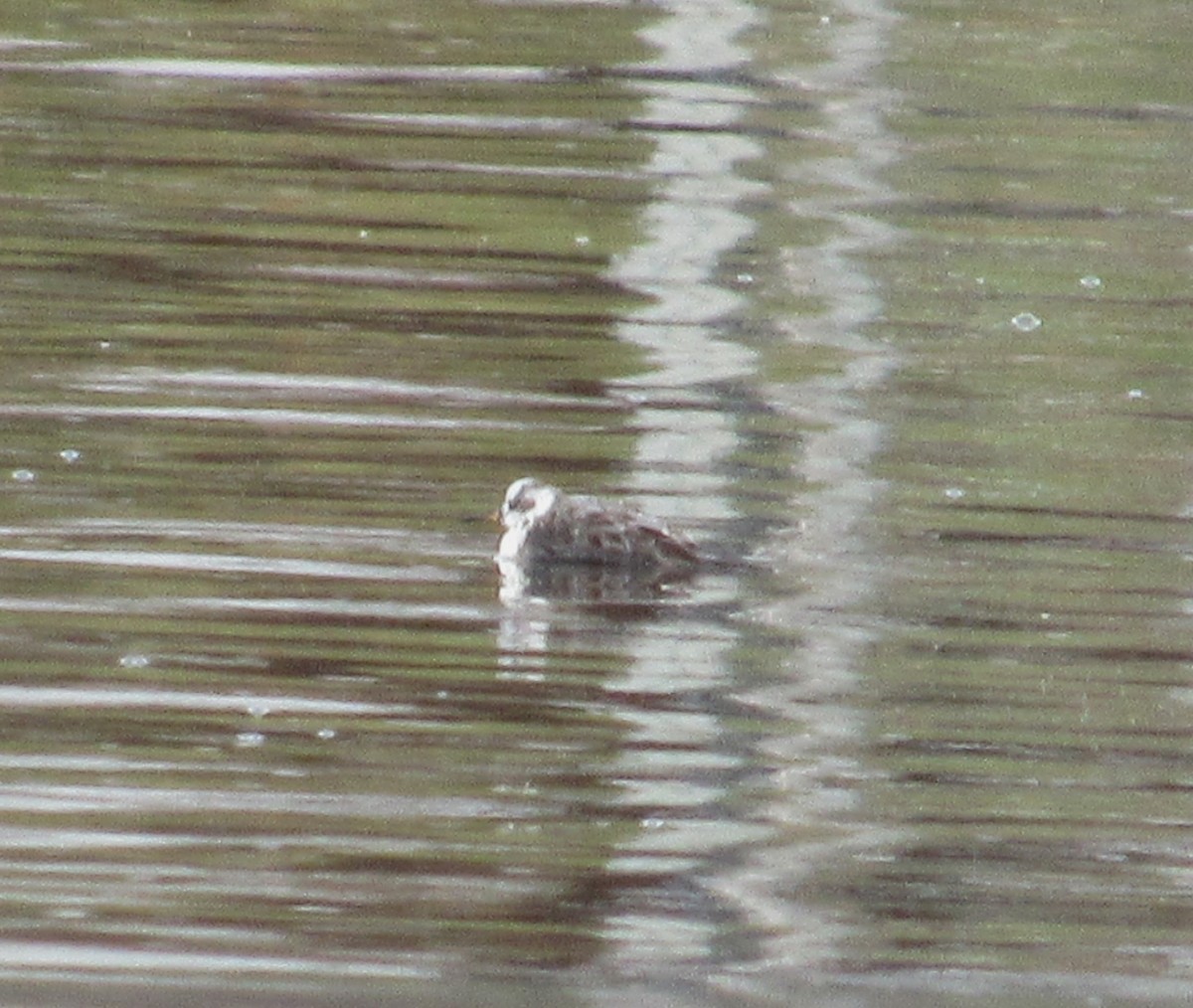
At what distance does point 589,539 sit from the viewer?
537 centimetres

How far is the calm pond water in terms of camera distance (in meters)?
4.08

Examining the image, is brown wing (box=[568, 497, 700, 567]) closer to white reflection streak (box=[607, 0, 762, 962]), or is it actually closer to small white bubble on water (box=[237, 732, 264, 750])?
white reflection streak (box=[607, 0, 762, 962])

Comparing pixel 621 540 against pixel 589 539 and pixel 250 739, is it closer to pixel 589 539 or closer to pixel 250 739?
pixel 589 539

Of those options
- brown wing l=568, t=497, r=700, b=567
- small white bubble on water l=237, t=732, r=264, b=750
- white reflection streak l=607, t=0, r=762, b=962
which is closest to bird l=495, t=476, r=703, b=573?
brown wing l=568, t=497, r=700, b=567

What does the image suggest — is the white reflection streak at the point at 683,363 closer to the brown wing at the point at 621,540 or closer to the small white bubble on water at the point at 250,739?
the brown wing at the point at 621,540

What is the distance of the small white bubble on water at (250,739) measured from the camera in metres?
4.60

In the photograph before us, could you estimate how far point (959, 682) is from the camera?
16.1 feet

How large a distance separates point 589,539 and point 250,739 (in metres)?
0.92

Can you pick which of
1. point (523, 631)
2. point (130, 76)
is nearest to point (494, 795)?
point (523, 631)

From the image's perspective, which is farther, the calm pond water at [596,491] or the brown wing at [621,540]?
the brown wing at [621,540]

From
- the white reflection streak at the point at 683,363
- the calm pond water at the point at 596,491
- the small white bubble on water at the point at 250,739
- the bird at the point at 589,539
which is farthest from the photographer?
the bird at the point at 589,539

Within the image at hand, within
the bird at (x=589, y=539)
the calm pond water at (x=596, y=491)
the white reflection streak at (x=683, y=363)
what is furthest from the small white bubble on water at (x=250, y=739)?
the bird at (x=589, y=539)

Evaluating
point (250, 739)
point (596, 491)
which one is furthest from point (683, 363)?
point (250, 739)

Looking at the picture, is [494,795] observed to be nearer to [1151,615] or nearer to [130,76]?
[1151,615]
